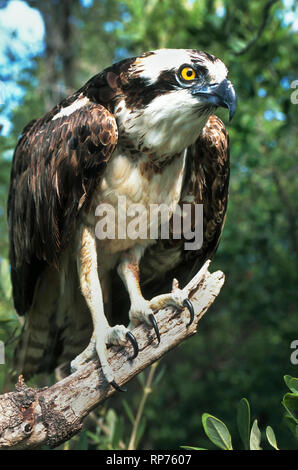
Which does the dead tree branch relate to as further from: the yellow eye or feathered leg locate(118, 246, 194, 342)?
the yellow eye

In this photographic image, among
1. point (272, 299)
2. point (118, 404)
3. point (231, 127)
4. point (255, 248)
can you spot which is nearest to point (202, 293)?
point (231, 127)

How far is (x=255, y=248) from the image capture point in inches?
214

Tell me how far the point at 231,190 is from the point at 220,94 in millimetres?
3733

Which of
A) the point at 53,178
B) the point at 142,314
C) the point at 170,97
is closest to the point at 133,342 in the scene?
the point at 142,314

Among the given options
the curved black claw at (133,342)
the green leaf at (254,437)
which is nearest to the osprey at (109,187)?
the curved black claw at (133,342)

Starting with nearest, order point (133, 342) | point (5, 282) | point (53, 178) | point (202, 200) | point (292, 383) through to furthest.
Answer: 1. point (292, 383)
2. point (133, 342)
3. point (53, 178)
4. point (202, 200)
5. point (5, 282)

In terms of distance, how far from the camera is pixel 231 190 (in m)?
6.24

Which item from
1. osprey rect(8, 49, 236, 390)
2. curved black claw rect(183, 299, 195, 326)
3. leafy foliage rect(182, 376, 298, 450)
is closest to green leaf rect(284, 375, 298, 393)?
leafy foliage rect(182, 376, 298, 450)

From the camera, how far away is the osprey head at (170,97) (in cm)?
261

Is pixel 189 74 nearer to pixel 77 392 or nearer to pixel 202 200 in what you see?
pixel 202 200

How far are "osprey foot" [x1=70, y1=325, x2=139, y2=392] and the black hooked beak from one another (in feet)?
3.84

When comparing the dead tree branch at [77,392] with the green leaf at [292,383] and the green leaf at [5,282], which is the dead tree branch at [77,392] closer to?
the green leaf at [292,383]

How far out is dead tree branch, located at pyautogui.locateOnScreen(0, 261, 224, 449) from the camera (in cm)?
217

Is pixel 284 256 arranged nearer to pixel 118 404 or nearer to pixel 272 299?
pixel 272 299
